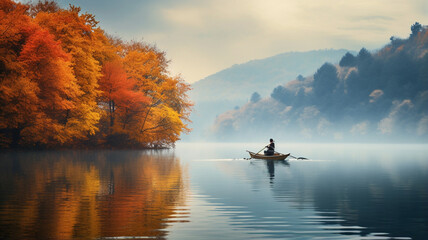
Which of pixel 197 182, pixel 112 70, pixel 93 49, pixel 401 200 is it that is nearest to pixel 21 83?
pixel 93 49

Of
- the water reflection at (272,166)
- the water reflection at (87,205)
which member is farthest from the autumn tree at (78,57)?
the water reflection at (87,205)

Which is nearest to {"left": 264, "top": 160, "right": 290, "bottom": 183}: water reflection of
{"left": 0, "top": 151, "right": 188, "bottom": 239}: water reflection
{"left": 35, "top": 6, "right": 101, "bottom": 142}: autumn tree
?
{"left": 0, "top": 151, "right": 188, "bottom": 239}: water reflection

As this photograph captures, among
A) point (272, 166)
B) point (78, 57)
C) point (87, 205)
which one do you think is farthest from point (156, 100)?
point (87, 205)

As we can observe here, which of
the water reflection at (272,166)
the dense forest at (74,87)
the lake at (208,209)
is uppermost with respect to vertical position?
the dense forest at (74,87)

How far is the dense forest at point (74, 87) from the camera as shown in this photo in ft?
168

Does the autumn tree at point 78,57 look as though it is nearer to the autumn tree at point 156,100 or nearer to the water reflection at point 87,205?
the autumn tree at point 156,100

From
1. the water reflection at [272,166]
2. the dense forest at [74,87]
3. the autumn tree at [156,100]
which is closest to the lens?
the water reflection at [272,166]

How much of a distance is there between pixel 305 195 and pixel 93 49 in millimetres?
47147

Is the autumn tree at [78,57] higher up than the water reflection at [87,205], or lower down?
higher up

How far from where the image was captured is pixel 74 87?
2239 inches

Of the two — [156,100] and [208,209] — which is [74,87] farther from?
[208,209]

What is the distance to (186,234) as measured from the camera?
1378cm

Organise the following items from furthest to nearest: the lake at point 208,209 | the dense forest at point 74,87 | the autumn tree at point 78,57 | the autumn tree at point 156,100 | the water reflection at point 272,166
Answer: the autumn tree at point 156,100 < the autumn tree at point 78,57 < the dense forest at point 74,87 < the water reflection at point 272,166 < the lake at point 208,209

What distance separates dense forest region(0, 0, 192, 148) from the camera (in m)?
51.2
